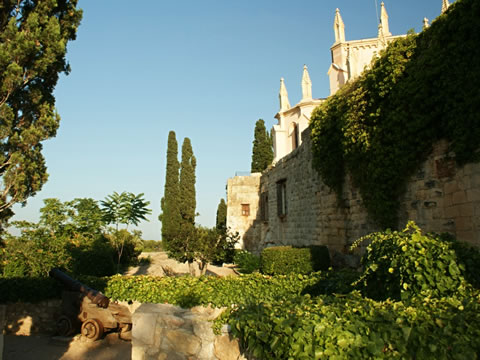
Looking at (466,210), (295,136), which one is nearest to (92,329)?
(466,210)

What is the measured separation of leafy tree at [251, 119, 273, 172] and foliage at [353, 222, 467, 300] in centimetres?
2703

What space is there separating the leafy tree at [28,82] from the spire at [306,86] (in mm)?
19146

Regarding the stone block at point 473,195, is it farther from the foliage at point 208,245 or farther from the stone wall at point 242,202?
the stone wall at point 242,202

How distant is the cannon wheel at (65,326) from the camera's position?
661 centimetres

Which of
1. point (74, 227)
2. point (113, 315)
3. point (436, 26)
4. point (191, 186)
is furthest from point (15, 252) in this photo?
point (191, 186)

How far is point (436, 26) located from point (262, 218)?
14.5 metres

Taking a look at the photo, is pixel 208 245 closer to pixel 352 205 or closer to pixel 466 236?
pixel 352 205

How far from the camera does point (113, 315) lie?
6.65m

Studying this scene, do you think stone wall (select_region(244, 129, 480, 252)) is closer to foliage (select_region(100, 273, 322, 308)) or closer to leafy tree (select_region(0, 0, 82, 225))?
foliage (select_region(100, 273, 322, 308))

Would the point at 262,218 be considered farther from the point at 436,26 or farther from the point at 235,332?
the point at 235,332

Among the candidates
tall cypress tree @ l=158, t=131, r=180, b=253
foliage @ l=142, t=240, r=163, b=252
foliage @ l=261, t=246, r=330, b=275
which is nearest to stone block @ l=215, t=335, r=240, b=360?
foliage @ l=261, t=246, r=330, b=275

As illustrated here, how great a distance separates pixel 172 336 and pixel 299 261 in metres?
5.55

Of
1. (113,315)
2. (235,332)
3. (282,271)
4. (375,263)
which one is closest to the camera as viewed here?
(235,332)

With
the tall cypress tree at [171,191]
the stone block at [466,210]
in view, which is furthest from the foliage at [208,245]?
the tall cypress tree at [171,191]
